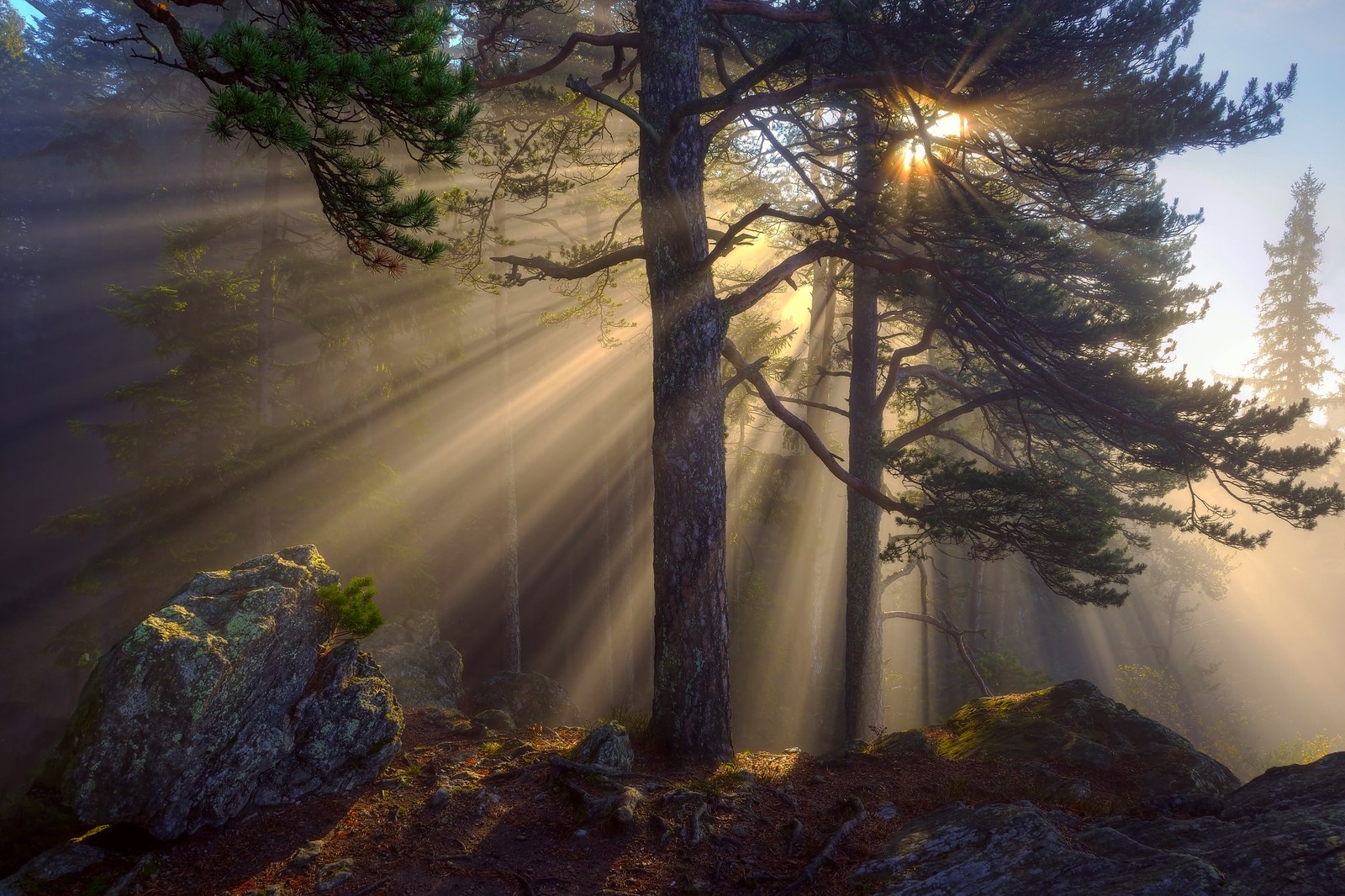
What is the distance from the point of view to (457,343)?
18.8m

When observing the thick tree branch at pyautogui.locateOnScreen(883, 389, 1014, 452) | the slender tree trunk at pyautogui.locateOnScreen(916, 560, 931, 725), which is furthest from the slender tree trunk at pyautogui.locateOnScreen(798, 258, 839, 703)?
the thick tree branch at pyautogui.locateOnScreen(883, 389, 1014, 452)

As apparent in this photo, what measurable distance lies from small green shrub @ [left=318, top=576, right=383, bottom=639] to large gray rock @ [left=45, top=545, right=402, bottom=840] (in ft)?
0.39

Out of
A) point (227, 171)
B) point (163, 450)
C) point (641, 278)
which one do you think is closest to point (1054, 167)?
point (641, 278)

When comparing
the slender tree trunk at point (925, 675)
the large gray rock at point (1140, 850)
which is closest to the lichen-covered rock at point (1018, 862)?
the large gray rock at point (1140, 850)

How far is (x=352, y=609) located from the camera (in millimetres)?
7066

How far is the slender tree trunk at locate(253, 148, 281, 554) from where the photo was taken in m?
14.8

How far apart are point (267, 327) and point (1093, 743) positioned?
17068 millimetres

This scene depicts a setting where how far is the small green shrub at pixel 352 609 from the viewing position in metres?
7.06

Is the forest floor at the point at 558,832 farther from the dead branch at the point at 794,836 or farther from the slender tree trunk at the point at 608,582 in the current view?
the slender tree trunk at the point at 608,582

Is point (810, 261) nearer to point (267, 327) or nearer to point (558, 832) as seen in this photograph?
point (558, 832)

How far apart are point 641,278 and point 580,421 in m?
6.08

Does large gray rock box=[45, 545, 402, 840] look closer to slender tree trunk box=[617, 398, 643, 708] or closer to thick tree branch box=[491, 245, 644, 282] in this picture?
thick tree branch box=[491, 245, 644, 282]

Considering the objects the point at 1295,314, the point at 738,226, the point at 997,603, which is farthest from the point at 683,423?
the point at 1295,314

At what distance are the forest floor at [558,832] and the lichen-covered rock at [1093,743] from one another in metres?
0.31
